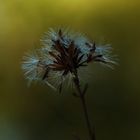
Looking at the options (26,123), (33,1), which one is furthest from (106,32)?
(26,123)

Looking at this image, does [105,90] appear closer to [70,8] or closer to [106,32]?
[106,32]

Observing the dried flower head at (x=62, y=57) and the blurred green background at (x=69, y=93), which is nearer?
the dried flower head at (x=62, y=57)

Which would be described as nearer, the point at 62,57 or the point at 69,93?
the point at 62,57

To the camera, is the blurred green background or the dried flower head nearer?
the dried flower head
